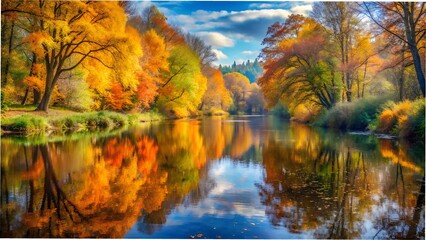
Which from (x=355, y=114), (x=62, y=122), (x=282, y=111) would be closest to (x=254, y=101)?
(x=282, y=111)

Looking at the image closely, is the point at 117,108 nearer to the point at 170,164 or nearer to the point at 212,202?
the point at 170,164

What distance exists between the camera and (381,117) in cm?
1873

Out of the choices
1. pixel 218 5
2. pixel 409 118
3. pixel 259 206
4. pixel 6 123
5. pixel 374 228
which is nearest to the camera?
pixel 374 228

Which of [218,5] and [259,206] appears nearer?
[259,206]

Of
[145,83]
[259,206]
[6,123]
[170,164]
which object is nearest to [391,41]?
[170,164]

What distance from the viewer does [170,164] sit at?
32.4 ft

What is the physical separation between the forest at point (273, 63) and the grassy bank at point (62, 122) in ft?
1.06

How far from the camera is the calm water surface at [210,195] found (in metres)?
4.80

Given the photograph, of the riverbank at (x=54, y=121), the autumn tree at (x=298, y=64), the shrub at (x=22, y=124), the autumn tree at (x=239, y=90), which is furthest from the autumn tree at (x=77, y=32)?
the autumn tree at (x=239, y=90)

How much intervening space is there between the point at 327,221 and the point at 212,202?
188cm

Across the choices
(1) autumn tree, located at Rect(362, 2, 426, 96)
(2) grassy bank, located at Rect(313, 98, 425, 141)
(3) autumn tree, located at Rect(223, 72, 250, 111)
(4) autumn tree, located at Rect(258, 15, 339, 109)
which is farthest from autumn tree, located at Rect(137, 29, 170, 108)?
(3) autumn tree, located at Rect(223, 72, 250, 111)

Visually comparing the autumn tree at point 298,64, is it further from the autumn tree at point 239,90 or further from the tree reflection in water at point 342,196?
the autumn tree at point 239,90

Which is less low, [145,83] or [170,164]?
[145,83]

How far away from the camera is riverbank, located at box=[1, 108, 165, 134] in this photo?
17609 millimetres
